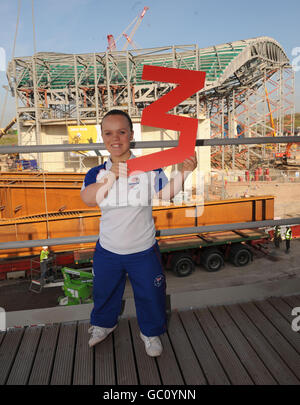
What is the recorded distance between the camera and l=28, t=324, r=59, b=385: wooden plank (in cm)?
152

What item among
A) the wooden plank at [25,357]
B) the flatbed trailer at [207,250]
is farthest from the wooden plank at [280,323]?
the flatbed trailer at [207,250]

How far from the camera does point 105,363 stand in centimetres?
162

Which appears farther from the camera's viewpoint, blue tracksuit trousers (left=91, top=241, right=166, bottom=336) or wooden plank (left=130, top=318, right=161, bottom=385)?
blue tracksuit trousers (left=91, top=241, right=166, bottom=336)

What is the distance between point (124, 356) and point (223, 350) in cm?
56

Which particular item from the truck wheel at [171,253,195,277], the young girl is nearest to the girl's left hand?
the young girl

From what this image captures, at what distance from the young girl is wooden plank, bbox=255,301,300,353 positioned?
2.48ft

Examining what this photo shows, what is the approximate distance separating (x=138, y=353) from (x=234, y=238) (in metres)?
7.70

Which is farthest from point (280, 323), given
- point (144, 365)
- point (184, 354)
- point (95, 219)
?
point (95, 219)

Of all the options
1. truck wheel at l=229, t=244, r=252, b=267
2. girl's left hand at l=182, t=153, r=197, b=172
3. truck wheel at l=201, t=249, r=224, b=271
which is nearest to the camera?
girl's left hand at l=182, t=153, r=197, b=172

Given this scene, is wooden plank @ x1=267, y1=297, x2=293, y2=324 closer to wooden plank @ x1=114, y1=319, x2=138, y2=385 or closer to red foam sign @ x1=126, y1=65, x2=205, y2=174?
wooden plank @ x1=114, y1=319, x2=138, y2=385

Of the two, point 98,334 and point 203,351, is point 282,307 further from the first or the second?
point 98,334

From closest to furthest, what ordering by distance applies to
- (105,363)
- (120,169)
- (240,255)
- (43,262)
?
(120,169) < (105,363) < (43,262) < (240,255)
